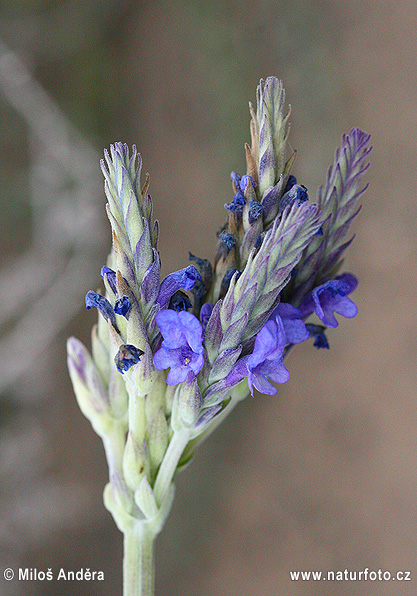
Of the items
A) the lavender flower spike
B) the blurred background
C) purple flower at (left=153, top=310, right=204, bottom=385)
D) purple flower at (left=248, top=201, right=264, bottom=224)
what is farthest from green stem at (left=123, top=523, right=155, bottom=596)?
the blurred background

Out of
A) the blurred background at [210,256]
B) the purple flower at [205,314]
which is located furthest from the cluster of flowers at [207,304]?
the blurred background at [210,256]

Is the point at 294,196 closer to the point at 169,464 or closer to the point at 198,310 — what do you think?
the point at 198,310

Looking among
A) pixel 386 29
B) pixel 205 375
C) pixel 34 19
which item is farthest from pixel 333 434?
pixel 34 19

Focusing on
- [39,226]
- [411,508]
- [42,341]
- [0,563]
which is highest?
[39,226]

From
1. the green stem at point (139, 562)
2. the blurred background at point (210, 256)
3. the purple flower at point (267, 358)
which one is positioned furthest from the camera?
the blurred background at point (210, 256)

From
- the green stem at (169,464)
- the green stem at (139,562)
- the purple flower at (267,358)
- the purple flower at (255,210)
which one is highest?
the purple flower at (255,210)

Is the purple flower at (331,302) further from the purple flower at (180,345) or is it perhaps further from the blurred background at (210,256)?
the blurred background at (210,256)

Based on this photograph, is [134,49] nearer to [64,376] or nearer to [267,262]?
[64,376]
